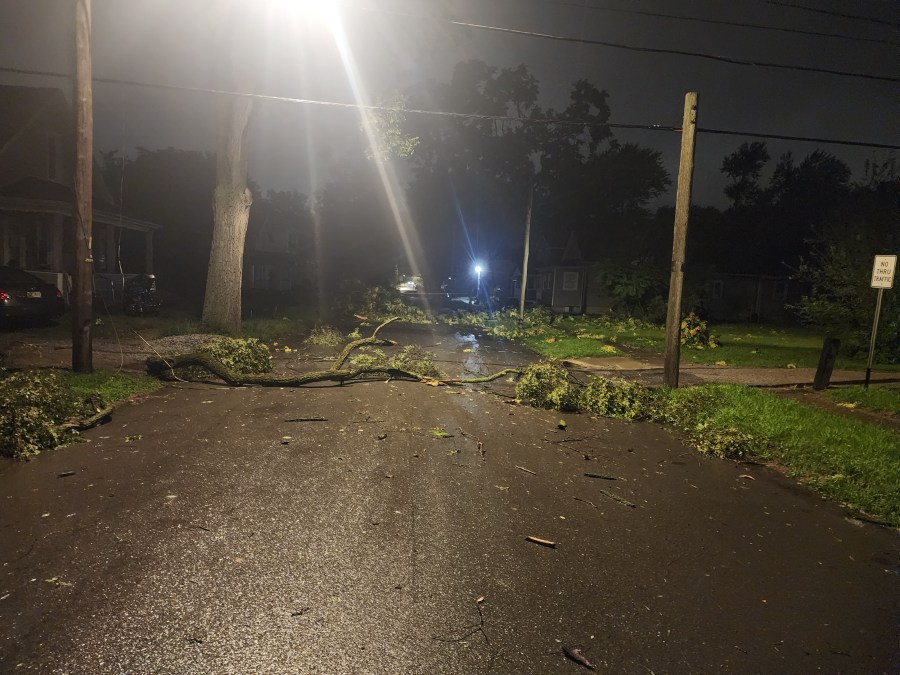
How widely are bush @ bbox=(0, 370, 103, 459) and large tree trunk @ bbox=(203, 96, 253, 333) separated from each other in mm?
8714

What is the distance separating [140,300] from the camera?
1794 cm

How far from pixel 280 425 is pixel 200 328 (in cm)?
900

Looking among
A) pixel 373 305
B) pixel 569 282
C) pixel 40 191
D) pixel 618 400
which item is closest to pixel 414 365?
pixel 618 400

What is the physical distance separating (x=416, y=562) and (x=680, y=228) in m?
8.32

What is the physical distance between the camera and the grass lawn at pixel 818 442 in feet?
17.7

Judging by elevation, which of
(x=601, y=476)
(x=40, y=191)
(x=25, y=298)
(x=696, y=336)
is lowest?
(x=601, y=476)

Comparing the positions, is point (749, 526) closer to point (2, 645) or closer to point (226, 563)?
point (226, 563)

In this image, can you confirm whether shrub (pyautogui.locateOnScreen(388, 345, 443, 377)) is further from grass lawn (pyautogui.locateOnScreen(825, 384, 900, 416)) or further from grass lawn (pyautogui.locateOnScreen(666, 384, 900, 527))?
grass lawn (pyautogui.locateOnScreen(825, 384, 900, 416))

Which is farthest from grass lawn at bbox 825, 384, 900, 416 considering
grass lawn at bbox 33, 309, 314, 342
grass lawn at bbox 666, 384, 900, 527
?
grass lawn at bbox 33, 309, 314, 342

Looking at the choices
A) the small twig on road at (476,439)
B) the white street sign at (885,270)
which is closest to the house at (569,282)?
the white street sign at (885,270)

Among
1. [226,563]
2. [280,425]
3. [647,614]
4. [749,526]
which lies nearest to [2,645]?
[226,563]

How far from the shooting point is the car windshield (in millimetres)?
12523

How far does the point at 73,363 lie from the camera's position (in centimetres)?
848

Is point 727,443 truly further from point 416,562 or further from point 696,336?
point 696,336
